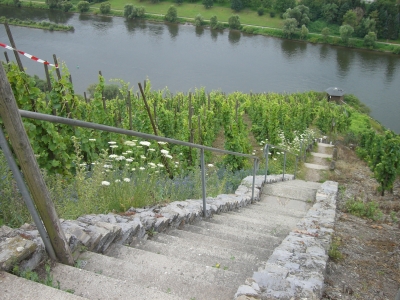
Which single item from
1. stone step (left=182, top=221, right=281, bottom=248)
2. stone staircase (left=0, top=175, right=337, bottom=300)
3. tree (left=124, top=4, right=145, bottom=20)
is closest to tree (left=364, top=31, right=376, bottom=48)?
tree (left=124, top=4, right=145, bottom=20)

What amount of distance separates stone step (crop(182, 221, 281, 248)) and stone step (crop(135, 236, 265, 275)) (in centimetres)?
57

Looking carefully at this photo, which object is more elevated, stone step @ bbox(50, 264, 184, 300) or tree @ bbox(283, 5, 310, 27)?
stone step @ bbox(50, 264, 184, 300)

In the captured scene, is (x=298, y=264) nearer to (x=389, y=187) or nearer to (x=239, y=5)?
(x=389, y=187)

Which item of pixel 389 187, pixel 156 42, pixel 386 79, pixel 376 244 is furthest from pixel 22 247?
pixel 156 42

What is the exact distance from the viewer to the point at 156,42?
47250 mm

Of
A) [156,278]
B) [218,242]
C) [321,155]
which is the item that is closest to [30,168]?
[156,278]

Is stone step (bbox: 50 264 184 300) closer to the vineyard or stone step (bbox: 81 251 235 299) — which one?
stone step (bbox: 81 251 235 299)

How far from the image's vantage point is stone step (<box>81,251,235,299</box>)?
7.22 ft

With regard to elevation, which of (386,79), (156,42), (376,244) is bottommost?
(386,79)

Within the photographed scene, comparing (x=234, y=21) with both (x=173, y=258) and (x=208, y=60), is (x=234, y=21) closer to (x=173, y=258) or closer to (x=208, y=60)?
(x=208, y=60)

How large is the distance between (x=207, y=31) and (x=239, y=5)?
9.06 meters

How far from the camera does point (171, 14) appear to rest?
54.2 metres

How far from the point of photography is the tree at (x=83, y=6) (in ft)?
181

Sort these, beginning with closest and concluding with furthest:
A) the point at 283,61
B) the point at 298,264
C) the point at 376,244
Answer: the point at 298,264 < the point at 376,244 < the point at 283,61
